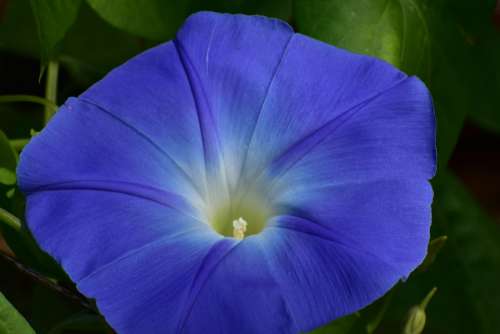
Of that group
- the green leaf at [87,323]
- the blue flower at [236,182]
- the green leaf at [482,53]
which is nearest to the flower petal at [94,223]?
the blue flower at [236,182]

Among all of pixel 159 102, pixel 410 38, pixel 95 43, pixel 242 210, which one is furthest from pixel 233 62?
pixel 95 43

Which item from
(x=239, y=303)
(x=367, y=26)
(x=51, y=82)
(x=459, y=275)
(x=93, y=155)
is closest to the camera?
(x=239, y=303)

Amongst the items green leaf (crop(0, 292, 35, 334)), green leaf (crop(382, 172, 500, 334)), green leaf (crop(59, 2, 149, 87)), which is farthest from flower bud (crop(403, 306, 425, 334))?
green leaf (crop(59, 2, 149, 87))

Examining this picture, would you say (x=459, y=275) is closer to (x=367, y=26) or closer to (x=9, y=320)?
(x=367, y=26)

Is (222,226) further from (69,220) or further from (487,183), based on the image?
(487,183)

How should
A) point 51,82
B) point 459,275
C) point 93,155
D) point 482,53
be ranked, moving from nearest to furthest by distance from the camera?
1. point 93,155
2. point 51,82
3. point 482,53
4. point 459,275

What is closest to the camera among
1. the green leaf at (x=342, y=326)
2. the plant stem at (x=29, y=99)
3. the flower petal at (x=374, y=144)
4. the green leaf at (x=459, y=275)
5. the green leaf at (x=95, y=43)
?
the flower petal at (x=374, y=144)

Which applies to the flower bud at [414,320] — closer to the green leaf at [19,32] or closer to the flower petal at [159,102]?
the flower petal at [159,102]

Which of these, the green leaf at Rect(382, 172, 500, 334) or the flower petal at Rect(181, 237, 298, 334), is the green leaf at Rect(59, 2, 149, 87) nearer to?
the green leaf at Rect(382, 172, 500, 334)
